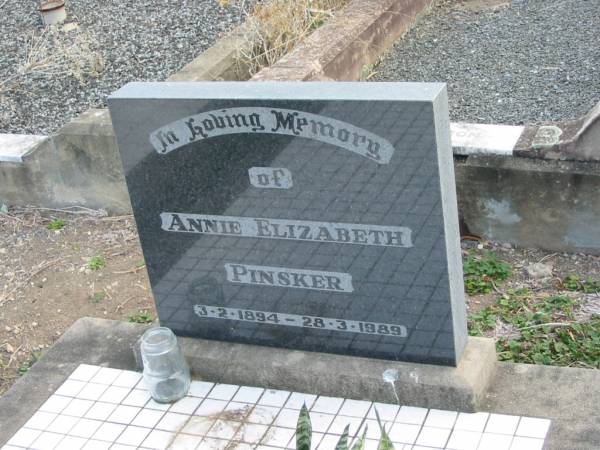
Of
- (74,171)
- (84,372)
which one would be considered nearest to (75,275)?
(74,171)

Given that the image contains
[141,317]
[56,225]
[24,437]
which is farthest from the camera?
[56,225]

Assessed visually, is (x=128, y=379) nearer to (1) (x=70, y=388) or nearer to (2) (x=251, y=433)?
(1) (x=70, y=388)

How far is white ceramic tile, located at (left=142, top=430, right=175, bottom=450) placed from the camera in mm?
3697

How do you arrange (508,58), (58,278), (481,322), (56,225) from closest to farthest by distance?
(481,322) < (58,278) < (56,225) < (508,58)

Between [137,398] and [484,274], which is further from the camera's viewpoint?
[484,274]

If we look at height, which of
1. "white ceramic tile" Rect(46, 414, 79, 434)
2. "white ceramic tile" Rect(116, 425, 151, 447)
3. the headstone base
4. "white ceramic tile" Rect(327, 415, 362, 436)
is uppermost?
the headstone base

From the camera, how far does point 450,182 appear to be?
347 centimetres

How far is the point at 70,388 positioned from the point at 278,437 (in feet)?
3.24

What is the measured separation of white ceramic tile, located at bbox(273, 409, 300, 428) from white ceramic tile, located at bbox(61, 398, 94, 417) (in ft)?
2.63

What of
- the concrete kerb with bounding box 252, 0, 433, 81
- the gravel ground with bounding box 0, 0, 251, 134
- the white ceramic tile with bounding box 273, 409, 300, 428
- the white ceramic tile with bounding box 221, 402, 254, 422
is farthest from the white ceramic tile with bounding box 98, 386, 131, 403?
the gravel ground with bounding box 0, 0, 251, 134

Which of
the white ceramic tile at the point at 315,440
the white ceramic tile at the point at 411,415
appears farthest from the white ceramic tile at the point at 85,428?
the white ceramic tile at the point at 411,415

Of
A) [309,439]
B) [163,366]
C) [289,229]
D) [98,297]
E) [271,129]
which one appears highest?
[271,129]

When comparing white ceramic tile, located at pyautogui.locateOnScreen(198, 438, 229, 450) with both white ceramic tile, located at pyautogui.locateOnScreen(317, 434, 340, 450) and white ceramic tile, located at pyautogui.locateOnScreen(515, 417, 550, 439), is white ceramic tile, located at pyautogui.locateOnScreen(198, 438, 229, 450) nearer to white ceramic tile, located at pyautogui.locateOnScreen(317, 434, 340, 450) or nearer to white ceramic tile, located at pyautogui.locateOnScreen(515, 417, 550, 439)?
white ceramic tile, located at pyautogui.locateOnScreen(317, 434, 340, 450)

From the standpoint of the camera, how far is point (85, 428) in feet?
12.7
